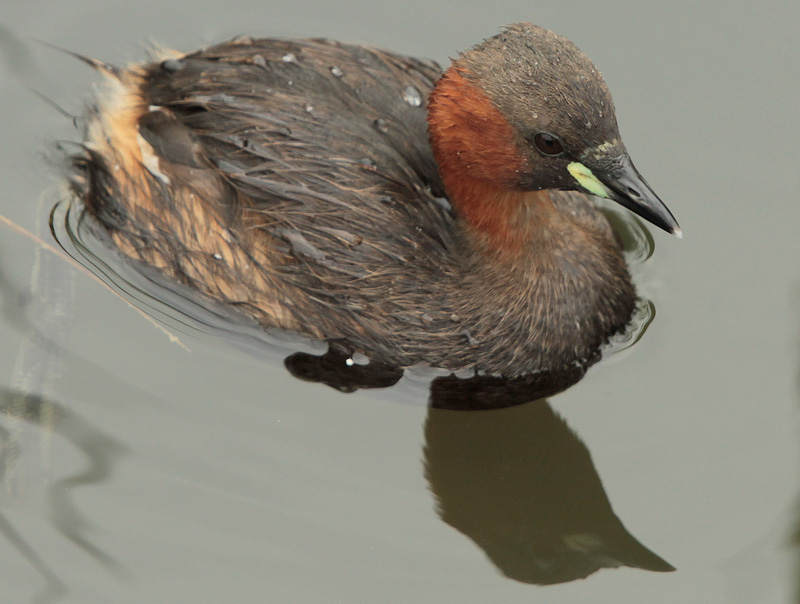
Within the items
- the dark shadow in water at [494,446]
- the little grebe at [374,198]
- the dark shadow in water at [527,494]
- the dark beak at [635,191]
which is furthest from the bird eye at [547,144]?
the dark shadow in water at [527,494]

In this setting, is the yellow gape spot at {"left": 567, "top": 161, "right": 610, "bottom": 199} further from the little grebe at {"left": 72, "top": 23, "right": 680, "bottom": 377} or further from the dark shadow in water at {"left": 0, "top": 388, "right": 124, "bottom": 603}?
the dark shadow in water at {"left": 0, "top": 388, "right": 124, "bottom": 603}

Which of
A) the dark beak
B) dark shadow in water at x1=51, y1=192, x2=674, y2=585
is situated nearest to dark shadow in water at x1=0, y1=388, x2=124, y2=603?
dark shadow in water at x1=51, y1=192, x2=674, y2=585

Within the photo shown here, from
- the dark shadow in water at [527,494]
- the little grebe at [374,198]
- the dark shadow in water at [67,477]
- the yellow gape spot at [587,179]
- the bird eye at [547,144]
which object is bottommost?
the dark shadow in water at [67,477]

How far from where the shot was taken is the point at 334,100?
183 inches

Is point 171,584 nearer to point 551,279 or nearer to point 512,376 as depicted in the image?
point 512,376

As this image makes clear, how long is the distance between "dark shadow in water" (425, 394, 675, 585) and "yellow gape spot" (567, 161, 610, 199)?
38.9 inches

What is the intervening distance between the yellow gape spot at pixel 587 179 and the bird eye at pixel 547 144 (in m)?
0.08

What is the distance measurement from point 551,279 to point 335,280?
89 cm

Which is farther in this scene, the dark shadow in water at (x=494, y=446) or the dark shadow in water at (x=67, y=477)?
the dark shadow in water at (x=494, y=446)

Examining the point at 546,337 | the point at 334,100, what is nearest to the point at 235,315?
the point at 334,100

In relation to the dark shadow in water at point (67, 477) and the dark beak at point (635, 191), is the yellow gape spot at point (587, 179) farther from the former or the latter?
the dark shadow in water at point (67, 477)

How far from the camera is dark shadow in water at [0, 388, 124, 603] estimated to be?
437 centimetres

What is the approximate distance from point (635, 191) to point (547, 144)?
36 cm

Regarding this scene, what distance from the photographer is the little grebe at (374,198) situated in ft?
14.4
